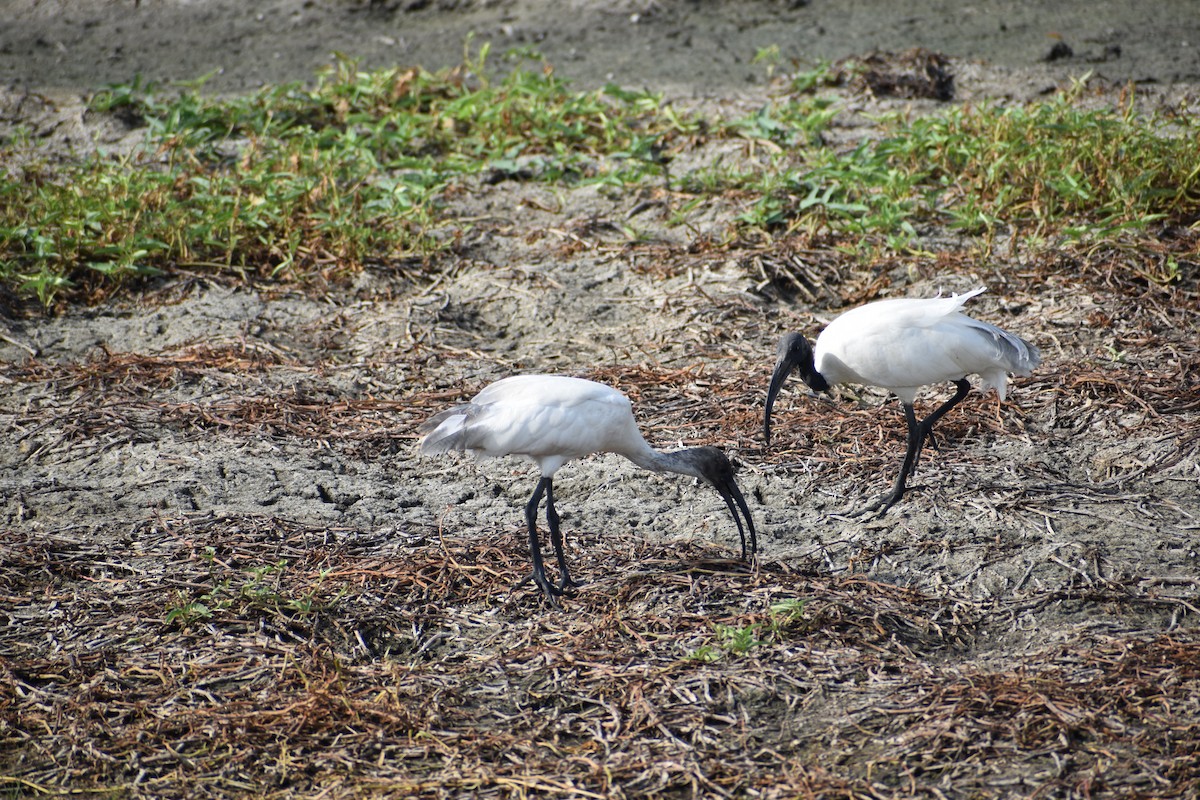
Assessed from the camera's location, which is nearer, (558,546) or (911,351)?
(558,546)

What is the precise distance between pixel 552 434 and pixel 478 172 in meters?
3.84

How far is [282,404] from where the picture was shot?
17.8 ft

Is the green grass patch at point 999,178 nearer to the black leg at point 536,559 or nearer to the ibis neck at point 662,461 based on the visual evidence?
the ibis neck at point 662,461

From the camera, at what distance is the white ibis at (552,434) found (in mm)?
4168

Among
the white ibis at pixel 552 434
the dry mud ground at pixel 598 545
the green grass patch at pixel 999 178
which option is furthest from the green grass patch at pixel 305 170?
the white ibis at pixel 552 434

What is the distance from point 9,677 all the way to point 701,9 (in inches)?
337

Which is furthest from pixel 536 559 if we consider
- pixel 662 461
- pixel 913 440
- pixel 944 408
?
pixel 944 408

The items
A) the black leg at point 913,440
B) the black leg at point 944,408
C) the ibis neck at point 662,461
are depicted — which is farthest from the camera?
the black leg at point 944,408

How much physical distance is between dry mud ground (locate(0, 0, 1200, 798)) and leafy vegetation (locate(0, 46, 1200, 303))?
24 centimetres

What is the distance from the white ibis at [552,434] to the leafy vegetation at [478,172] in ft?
8.54

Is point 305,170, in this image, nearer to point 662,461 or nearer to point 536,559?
point 662,461

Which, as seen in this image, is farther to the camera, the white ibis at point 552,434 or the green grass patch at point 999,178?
the green grass patch at point 999,178

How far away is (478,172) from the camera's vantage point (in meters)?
7.62

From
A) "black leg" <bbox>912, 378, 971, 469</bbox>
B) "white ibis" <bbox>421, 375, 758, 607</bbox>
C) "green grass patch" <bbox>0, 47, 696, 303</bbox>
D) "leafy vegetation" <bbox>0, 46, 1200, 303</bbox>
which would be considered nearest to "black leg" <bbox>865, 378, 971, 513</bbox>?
"black leg" <bbox>912, 378, 971, 469</bbox>
